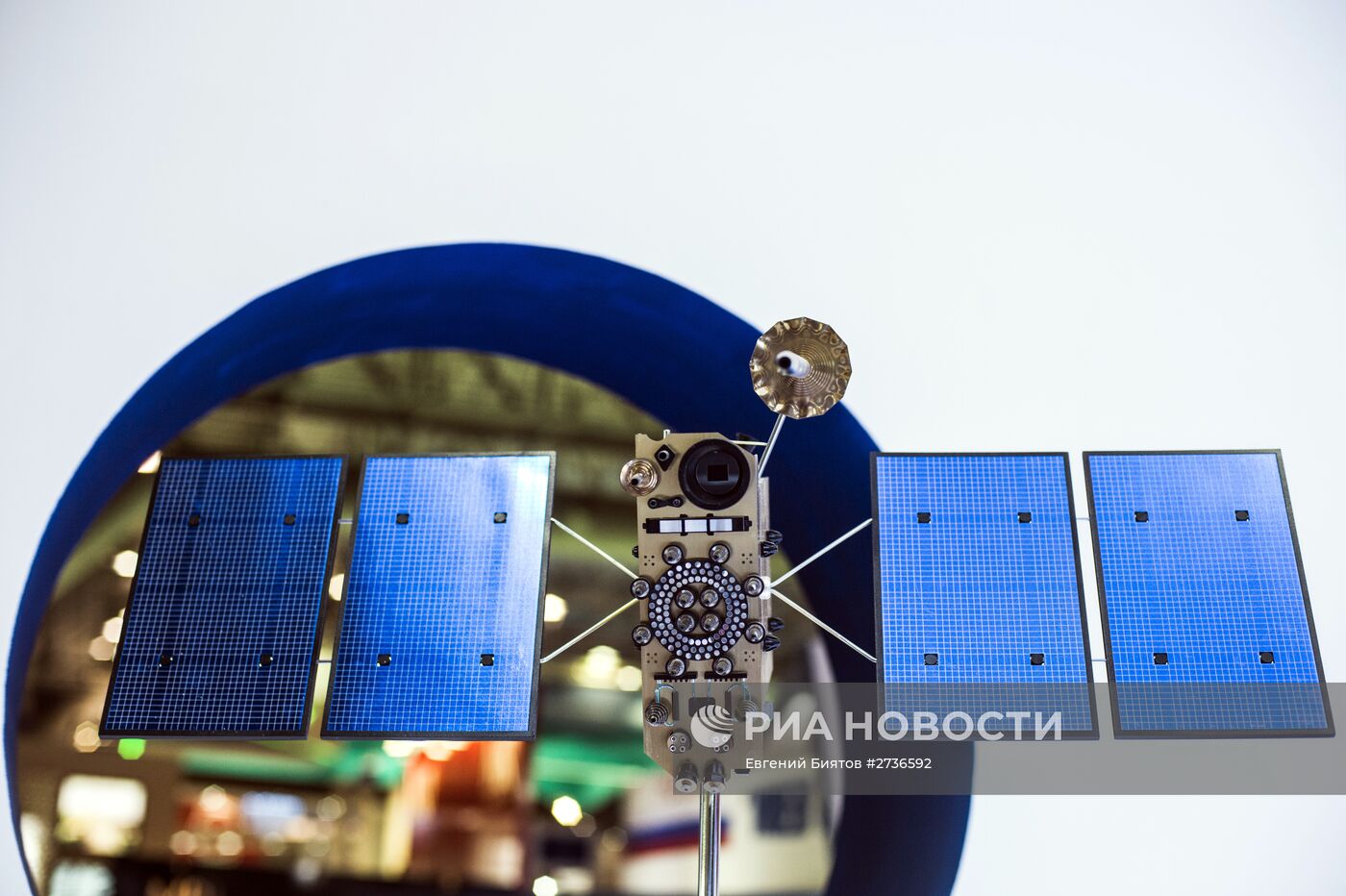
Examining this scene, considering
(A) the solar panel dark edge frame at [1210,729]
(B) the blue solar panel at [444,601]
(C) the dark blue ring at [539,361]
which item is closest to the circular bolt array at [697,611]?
(B) the blue solar panel at [444,601]

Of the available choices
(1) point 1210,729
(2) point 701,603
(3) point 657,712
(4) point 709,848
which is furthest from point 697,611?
(1) point 1210,729

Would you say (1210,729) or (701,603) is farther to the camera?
(701,603)

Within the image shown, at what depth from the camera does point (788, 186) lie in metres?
3.48

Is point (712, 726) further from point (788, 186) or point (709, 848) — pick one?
point (788, 186)

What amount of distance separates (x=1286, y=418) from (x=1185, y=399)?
0.31m

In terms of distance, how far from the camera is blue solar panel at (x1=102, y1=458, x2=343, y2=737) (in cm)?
278

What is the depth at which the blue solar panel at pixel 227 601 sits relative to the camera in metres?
2.78

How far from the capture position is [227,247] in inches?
142

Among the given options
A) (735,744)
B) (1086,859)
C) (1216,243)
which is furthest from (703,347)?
(1086,859)

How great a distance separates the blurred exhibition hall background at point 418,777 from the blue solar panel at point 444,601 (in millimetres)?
692

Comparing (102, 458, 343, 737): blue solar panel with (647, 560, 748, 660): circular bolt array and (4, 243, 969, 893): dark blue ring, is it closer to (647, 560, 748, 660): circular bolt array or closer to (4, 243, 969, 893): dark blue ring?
(4, 243, 969, 893): dark blue ring

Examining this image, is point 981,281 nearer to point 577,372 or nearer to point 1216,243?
point 1216,243

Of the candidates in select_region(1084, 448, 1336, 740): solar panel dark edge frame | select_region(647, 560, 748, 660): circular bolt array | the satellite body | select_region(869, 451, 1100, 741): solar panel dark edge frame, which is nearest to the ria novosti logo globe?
the satellite body

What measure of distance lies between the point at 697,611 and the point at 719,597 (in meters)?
0.07
